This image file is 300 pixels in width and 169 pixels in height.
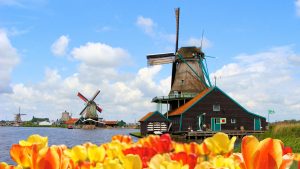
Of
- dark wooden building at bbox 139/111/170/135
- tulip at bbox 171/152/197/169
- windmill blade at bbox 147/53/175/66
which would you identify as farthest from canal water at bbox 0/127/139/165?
tulip at bbox 171/152/197/169

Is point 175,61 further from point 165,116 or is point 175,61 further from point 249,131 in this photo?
point 249,131

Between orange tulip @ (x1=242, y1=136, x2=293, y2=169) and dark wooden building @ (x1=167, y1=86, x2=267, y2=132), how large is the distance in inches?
1126

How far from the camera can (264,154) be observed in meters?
0.74

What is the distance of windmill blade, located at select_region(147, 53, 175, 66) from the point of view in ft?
113

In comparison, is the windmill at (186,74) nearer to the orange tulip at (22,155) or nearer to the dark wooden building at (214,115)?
the dark wooden building at (214,115)

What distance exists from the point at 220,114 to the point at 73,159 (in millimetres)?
29595

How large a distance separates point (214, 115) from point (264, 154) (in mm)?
29979

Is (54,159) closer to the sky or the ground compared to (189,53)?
closer to the ground

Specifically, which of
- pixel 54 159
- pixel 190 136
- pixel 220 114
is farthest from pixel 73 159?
pixel 220 114

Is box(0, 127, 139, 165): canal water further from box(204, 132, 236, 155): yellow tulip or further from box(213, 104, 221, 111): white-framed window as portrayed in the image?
box(204, 132, 236, 155): yellow tulip

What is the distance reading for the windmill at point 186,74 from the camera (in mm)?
32875

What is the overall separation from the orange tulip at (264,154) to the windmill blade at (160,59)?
111 ft

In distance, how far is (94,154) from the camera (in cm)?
142

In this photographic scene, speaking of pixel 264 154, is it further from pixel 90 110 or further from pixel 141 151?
pixel 90 110
